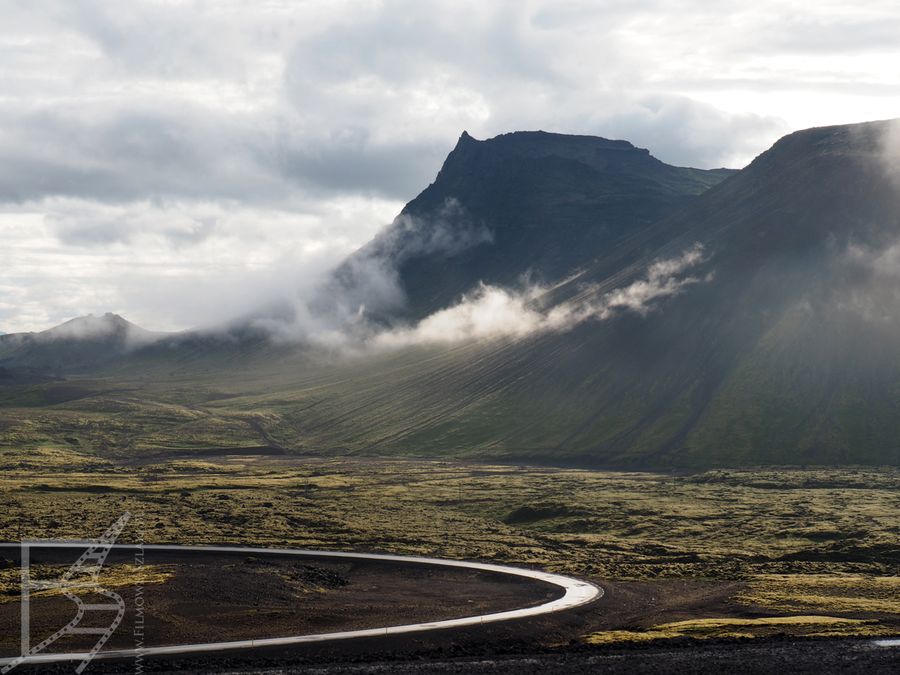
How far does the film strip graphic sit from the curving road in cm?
196

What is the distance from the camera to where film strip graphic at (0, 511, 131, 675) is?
7012 centimetres

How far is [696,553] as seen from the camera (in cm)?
12350

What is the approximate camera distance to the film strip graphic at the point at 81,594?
7012 centimetres

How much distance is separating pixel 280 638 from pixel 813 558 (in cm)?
7652

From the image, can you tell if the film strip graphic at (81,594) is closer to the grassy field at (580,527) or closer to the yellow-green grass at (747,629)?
the grassy field at (580,527)

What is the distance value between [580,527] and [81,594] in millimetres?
87269

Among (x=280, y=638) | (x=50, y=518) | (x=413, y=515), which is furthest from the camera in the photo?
(x=413, y=515)

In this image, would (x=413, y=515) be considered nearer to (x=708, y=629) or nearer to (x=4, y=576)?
(x=4, y=576)

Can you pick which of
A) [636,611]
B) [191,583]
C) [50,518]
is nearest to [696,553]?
[636,611]

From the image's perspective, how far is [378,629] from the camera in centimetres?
7781

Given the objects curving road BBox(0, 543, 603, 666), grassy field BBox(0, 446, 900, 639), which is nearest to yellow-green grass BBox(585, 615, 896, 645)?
grassy field BBox(0, 446, 900, 639)

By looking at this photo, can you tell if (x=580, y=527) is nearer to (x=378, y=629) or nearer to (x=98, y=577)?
(x=98, y=577)

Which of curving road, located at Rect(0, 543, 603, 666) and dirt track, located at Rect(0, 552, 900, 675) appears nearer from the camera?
dirt track, located at Rect(0, 552, 900, 675)

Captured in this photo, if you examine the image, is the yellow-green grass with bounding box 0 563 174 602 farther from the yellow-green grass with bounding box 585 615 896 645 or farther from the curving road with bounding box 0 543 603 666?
the yellow-green grass with bounding box 585 615 896 645
